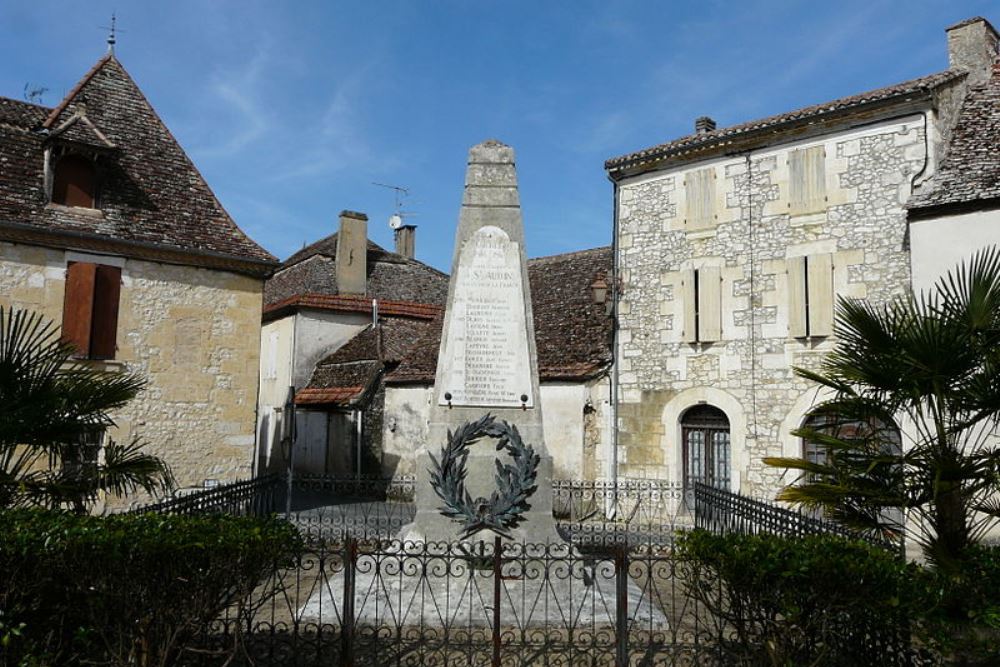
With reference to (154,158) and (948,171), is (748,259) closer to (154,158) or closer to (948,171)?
(948,171)

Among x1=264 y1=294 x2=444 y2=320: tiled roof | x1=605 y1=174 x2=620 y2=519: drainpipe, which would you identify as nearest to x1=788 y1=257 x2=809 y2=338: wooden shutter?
x1=605 y1=174 x2=620 y2=519: drainpipe

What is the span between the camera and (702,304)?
15141 mm

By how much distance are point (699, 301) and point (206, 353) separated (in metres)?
9.18

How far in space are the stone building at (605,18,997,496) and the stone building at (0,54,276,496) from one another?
7470 mm

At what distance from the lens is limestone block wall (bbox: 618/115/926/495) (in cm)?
1338

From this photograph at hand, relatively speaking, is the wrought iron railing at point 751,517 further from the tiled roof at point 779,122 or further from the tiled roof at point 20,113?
the tiled roof at point 20,113

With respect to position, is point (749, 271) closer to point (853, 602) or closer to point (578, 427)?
point (578, 427)

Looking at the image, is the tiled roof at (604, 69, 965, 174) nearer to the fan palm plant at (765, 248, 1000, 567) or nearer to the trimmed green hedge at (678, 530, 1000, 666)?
the fan palm plant at (765, 248, 1000, 567)

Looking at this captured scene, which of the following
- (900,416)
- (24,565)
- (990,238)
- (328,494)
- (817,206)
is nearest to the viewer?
(24,565)

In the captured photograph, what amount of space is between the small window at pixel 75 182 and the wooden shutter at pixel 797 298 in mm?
12199

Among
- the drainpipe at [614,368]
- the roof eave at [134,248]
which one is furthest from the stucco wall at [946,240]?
the roof eave at [134,248]

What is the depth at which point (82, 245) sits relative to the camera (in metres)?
12.9

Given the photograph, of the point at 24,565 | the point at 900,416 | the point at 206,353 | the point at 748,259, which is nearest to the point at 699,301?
the point at 748,259

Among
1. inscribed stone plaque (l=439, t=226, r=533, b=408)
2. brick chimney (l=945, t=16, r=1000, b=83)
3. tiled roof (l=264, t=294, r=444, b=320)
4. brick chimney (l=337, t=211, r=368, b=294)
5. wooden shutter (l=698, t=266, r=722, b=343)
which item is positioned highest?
brick chimney (l=945, t=16, r=1000, b=83)
